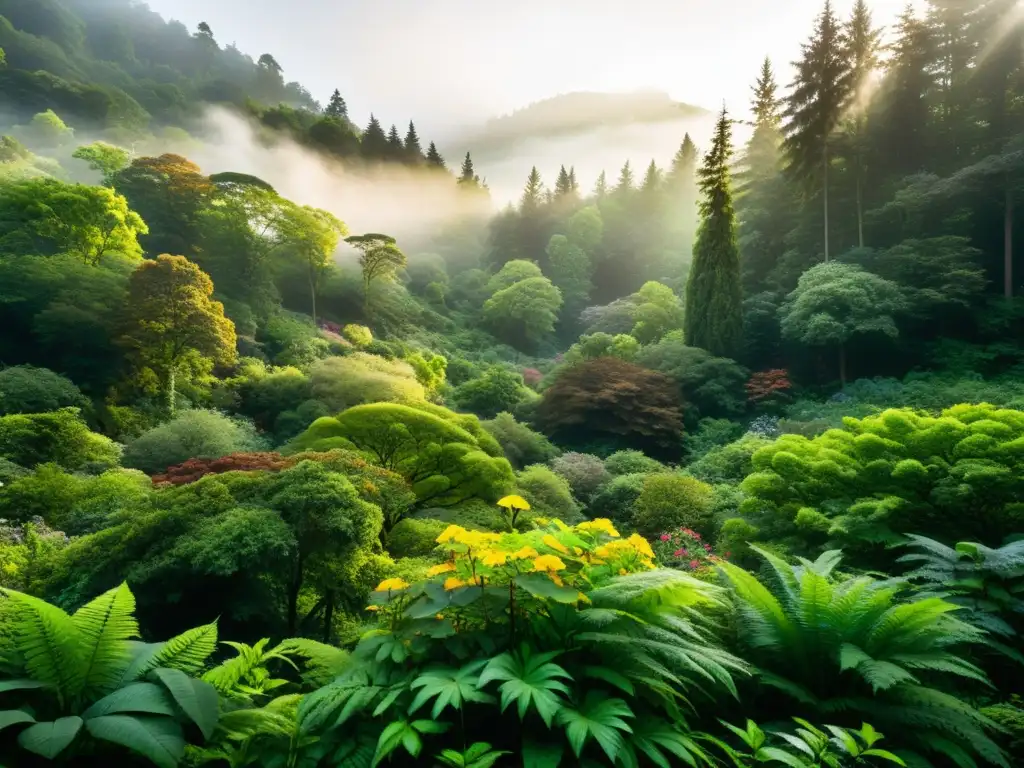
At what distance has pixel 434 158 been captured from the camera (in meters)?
56.2

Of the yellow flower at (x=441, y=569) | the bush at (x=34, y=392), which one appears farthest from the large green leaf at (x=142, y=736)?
the bush at (x=34, y=392)

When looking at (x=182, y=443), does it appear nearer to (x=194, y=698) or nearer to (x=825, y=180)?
(x=194, y=698)

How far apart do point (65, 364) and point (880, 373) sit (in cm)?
2343

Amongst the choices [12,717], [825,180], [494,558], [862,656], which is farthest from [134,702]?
[825,180]

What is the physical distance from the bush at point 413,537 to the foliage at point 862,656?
409cm

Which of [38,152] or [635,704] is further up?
[38,152]

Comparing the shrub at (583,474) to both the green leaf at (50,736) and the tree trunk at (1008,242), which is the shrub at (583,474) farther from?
the tree trunk at (1008,242)

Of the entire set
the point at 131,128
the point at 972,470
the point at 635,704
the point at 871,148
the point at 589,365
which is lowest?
the point at 589,365

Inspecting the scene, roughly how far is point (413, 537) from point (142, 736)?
482 cm

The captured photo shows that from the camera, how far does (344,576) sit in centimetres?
539

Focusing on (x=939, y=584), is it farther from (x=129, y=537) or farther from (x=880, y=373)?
(x=880, y=373)

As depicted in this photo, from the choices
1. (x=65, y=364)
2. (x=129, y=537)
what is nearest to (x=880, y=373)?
(x=129, y=537)

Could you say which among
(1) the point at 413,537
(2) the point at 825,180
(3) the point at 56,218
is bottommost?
(1) the point at 413,537

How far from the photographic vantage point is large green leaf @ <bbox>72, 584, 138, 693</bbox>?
2.04 meters
